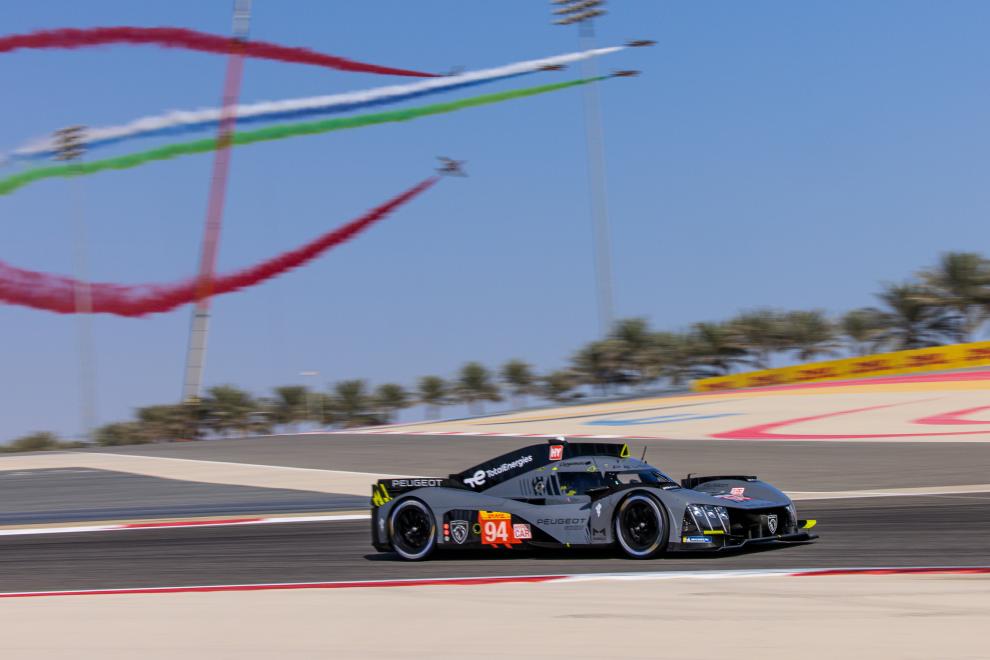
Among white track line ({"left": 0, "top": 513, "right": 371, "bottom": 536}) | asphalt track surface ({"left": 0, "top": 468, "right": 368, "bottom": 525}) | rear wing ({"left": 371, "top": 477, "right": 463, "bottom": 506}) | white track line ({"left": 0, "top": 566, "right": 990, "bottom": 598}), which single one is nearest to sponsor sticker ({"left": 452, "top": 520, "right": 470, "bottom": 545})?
rear wing ({"left": 371, "top": 477, "right": 463, "bottom": 506})

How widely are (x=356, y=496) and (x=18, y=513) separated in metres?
5.72

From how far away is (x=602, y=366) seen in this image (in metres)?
47.9

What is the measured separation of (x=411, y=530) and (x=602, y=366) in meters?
36.4

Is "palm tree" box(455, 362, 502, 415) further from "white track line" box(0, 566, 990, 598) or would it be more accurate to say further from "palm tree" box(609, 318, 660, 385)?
"white track line" box(0, 566, 990, 598)

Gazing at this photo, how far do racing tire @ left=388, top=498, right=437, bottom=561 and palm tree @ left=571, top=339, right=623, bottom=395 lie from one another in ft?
118

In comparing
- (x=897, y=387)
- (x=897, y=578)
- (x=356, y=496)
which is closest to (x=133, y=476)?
(x=356, y=496)

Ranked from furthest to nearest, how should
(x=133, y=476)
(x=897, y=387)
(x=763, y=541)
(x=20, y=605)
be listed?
(x=897, y=387) → (x=133, y=476) → (x=763, y=541) → (x=20, y=605)

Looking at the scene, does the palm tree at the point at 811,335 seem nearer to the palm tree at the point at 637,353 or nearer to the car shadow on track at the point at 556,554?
the palm tree at the point at 637,353

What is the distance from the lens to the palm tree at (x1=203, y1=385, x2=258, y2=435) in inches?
1911

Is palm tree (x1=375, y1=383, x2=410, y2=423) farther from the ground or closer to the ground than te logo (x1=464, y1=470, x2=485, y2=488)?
farther from the ground

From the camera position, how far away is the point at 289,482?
22.8 meters

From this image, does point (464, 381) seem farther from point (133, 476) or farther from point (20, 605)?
point (20, 605)

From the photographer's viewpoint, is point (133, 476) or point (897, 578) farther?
point (133, 476)

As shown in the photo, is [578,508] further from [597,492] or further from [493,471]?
[493,471]
